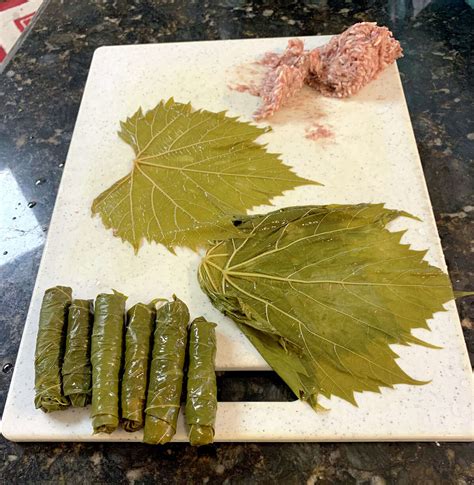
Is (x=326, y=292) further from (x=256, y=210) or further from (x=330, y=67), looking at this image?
(x=330, y=67)

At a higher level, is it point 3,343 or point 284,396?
point 3,343

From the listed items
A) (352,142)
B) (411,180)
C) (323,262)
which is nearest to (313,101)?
(352,142)

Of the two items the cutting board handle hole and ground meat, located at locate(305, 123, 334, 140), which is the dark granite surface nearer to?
the cutting board handle hole

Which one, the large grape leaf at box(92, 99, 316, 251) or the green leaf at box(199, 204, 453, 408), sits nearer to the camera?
the green leaf at box(199, 204, 453, 408)

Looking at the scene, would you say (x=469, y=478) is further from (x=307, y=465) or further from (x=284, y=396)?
(x=284, y=396)

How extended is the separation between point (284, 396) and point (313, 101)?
1.40 metres

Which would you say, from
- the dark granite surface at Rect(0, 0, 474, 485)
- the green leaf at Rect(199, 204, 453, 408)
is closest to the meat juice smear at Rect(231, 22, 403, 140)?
the dark granite surface at Rect(0, 0, 474, 485)

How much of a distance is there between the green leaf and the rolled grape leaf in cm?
44

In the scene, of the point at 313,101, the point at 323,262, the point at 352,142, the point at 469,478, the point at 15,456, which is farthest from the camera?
the point at 313,101

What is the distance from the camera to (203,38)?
304 centimetres

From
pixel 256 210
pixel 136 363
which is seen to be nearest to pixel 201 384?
pixel 136 363

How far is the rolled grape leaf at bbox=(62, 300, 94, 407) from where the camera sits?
1.67 metres

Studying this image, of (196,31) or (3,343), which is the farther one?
(196,31)

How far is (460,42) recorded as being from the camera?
282 centimetres
